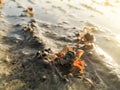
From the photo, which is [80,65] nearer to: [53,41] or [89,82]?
[89,82]

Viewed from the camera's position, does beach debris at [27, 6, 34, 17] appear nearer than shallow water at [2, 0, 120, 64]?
No

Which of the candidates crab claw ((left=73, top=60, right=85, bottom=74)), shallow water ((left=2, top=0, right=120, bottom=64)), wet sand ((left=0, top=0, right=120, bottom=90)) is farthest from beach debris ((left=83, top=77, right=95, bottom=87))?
shallow water ((left=2, top=0, right=120, bottom=64))

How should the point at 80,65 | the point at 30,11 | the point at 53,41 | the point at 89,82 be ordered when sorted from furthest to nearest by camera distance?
the point at 30,11, the point at 53,41, the point at 80,65, the point at 89,82

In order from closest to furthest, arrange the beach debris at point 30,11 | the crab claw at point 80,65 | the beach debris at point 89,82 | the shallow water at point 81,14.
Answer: the beach debris at point 89,82 → the crab claw at point 80,65 → the shallow water at point 81,14 → the beach debris at point 30,11

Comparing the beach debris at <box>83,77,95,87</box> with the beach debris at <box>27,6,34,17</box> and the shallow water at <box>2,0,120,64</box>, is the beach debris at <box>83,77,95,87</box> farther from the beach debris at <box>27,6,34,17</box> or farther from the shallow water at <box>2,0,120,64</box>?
the beach debris at <box>27,6,34,17</box>

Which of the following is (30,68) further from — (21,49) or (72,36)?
(72,36)

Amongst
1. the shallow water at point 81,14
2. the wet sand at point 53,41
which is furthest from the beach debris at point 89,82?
the shallow water at point 81,14

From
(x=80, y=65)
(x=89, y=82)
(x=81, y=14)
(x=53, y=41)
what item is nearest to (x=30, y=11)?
(x=81, y=14)

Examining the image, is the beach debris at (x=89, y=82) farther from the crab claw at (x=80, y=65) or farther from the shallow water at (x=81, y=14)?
the shallow water at (x=81, y=14)
